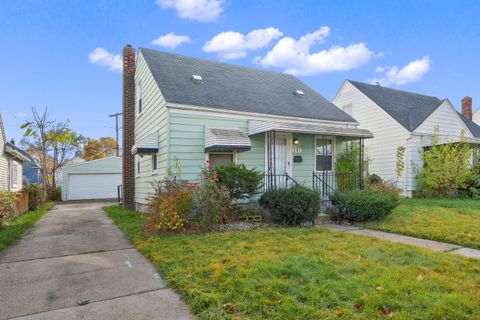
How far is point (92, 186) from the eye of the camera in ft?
72.5

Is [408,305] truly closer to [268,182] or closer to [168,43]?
[268,182]

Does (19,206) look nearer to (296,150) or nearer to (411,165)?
(296,150)

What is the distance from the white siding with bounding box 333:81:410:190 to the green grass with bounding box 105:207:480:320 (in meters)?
10.2

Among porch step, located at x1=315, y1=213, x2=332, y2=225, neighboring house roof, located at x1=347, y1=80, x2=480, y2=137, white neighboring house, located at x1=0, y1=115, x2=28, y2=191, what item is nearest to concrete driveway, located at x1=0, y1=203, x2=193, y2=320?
porch step, located at x1=315, y1=213, x2=332, y2=225

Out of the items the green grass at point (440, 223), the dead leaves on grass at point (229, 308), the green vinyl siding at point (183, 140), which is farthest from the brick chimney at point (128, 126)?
the dead leaves on grass at point (229, 308)

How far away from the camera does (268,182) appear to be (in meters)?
9.30

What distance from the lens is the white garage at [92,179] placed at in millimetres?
21391

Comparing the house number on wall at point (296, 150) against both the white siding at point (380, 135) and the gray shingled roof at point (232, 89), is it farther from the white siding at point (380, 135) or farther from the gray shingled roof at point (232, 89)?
the white siding at point (380, 135)

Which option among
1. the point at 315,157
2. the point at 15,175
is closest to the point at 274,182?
the point at 315,157

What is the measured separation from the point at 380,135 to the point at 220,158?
9740 mm

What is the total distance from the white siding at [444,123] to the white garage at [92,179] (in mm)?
19864

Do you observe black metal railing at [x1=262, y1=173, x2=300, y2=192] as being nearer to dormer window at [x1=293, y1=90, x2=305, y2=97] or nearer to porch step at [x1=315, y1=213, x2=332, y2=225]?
porch step at [x1=315, y1=213, x2=332, y2=225]

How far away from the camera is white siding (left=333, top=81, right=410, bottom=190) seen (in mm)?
14484

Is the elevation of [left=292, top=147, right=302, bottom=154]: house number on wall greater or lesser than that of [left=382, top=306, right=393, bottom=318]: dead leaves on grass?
greater
